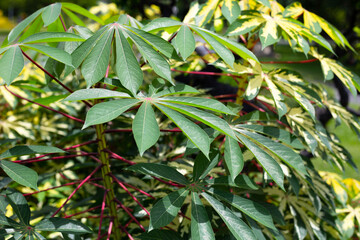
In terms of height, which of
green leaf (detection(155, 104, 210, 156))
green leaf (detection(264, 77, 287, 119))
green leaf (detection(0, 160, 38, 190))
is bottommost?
green leaf (detection(0, 160, 38, 190))

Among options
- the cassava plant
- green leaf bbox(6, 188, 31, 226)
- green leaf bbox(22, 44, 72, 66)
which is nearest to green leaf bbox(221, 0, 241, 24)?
the cassava plant

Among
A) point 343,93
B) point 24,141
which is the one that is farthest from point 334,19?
point 24,141

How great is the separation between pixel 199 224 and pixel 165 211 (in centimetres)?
8

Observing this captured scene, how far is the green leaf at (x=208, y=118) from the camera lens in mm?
682

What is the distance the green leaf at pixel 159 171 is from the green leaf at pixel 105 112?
0.18 meters

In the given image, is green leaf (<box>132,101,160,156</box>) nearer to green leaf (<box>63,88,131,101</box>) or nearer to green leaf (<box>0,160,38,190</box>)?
green leaf (<box>63,88,131,101</box>)

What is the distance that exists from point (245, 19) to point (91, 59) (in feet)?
1.72

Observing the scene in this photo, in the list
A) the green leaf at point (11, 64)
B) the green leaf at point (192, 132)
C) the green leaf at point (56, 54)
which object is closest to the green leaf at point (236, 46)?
the green leaf at point (192, 132)

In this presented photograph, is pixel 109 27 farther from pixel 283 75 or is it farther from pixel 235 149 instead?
pixel 283 75

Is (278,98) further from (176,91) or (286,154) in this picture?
(176,91)

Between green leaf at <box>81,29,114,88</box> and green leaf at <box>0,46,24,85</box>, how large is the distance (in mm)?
141

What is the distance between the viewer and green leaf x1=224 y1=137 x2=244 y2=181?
761 millimetres

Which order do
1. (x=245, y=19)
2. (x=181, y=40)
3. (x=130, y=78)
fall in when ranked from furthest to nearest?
(x=245, y=19)
(x=181, y=40)
(x=130, y=78)

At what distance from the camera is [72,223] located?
80 centimetres
